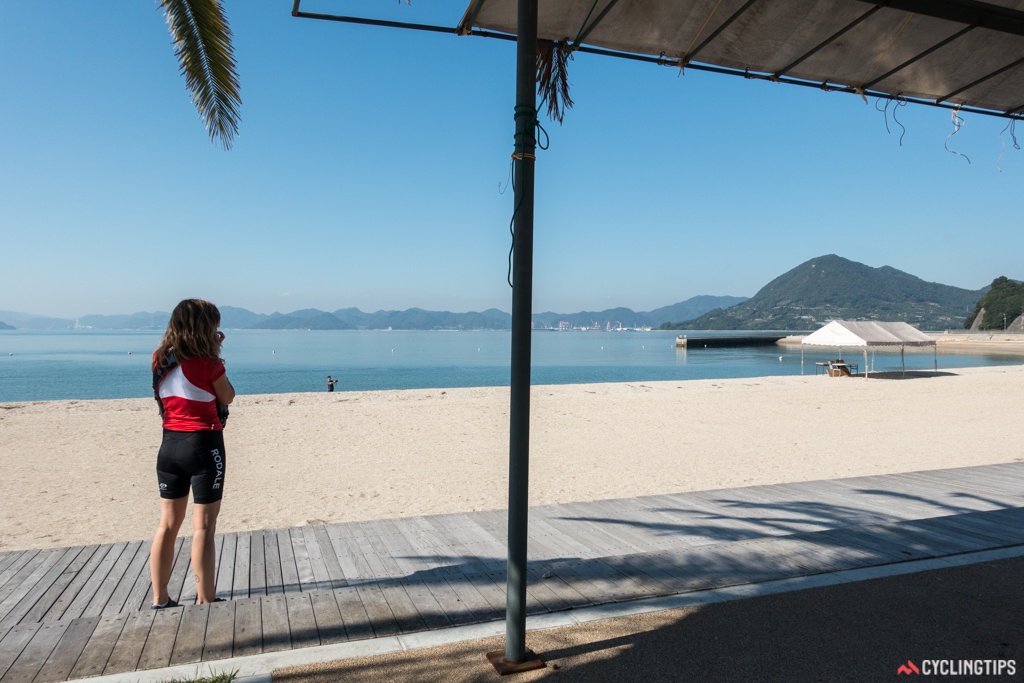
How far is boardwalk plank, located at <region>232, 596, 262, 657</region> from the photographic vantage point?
238 cm

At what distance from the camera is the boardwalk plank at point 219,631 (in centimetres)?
234

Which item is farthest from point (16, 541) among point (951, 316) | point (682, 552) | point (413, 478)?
point (951, 316)

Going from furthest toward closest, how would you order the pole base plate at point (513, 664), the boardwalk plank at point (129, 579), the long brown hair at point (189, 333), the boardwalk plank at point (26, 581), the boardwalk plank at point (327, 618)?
1. the boardwalk plank at point (129, 579)
2. the boardwalk plank at point (26, 581)
3. the long brown hair at point (189, 333)
4. the boardwalk plank at point (327, 618)
5. the pole base plate at point (513, 664)

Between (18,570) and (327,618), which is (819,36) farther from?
(18,570)

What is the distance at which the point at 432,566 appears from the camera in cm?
355

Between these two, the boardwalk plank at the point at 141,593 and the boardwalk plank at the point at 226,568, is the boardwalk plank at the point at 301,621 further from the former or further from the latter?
the boardwalk plank at the point at 141,593

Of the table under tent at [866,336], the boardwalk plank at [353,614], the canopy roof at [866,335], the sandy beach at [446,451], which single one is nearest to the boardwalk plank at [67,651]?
the boardwalk plank at [353,614]

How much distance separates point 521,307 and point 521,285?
8cm

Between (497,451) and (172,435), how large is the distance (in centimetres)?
769

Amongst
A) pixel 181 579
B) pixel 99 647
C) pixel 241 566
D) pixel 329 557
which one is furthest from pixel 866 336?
pixel 99 647

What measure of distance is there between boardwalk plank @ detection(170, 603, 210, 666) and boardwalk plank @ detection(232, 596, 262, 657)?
4.4 inches

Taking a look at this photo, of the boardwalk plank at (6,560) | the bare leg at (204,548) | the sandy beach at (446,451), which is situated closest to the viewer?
the bare leg at (204,548)

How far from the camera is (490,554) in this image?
Result: 376 centimetres

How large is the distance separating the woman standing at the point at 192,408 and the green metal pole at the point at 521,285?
4.43 ft
